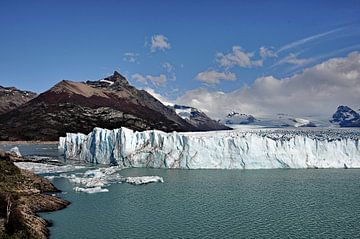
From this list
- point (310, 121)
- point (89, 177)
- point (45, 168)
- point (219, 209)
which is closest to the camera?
point (219, 209)

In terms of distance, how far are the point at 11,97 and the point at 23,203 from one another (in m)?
172

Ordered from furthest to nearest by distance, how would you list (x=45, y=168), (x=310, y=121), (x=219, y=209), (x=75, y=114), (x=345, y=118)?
(x=345, y=118) < (x=310, y=121) < (x=75, y=114) < (x=45, y=168) < (x=219, y=209)

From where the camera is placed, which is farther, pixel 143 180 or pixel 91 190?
pixel 143 180

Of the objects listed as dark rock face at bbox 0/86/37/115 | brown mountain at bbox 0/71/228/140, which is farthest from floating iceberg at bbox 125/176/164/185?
dark rock face at bbox 0/86/37/115

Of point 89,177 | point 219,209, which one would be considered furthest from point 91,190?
point 219,209

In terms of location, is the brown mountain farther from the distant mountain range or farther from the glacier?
the glacier

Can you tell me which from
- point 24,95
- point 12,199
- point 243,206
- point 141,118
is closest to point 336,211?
point 243,206

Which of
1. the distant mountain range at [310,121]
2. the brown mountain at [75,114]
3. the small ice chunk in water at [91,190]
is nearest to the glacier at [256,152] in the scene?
the small ice chunk in water at [91,190]

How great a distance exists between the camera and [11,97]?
177 m

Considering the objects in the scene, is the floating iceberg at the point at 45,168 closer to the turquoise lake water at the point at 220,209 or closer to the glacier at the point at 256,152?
the turquoise lake water at the point at 220,209

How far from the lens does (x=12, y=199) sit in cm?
1914

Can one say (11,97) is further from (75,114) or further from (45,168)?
(45,168)

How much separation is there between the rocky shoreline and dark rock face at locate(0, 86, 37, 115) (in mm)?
148182

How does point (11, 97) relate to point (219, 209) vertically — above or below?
above
